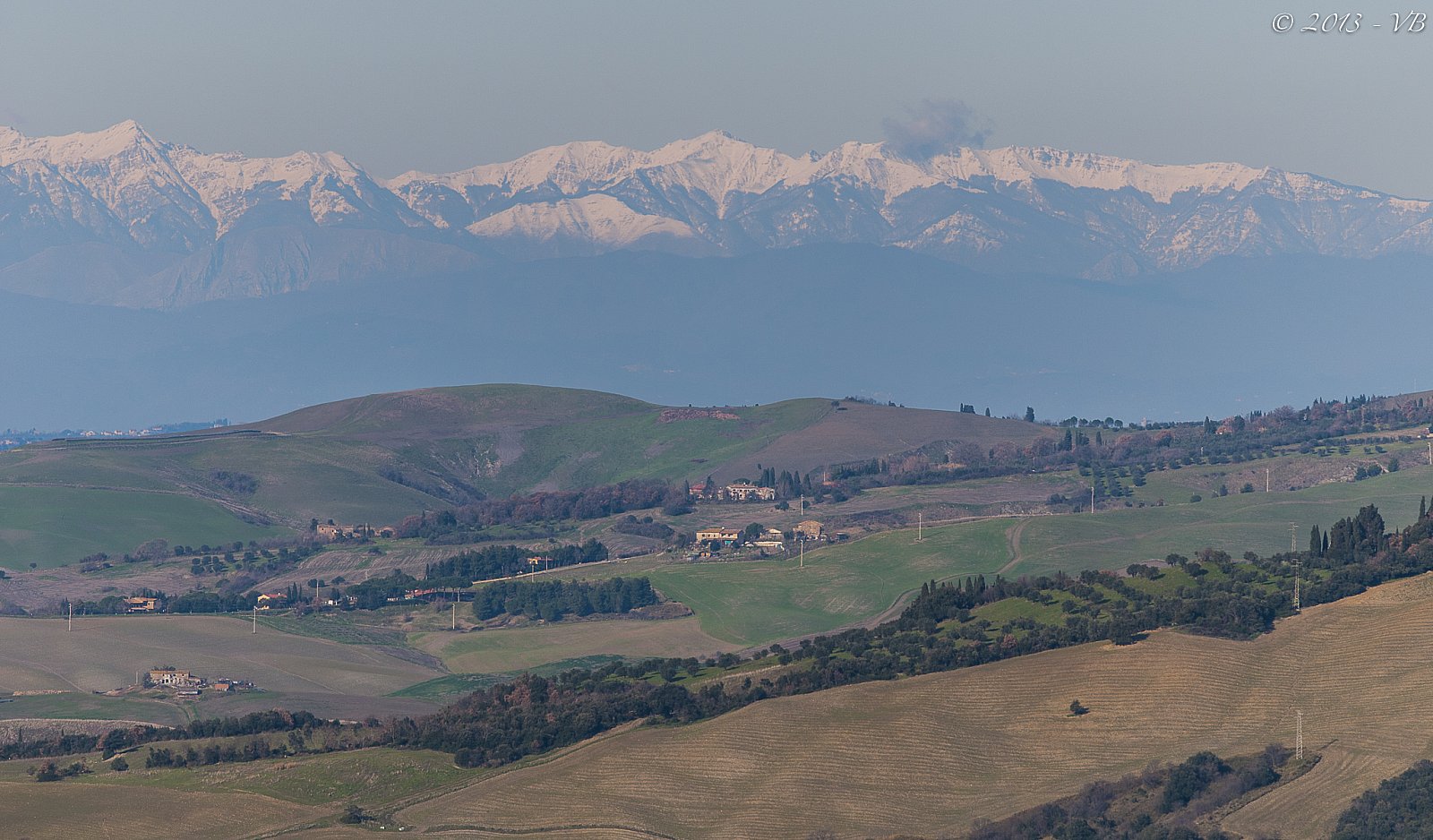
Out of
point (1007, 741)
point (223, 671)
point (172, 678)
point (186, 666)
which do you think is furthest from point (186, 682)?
point (1007, 741)

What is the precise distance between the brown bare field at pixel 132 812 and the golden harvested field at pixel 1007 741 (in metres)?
9.36

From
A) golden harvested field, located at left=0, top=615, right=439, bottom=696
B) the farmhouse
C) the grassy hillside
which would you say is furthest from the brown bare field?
the farmhouse

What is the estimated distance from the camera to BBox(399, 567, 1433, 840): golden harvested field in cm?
11500

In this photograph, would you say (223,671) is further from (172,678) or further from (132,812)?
(132,812)

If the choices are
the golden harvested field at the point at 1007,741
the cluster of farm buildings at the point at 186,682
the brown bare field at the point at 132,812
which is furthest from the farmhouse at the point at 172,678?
the golden harvested field at the point at 1007,741

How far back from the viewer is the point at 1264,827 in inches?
4198

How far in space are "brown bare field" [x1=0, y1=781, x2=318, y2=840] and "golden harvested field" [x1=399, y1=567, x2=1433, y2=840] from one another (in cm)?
936

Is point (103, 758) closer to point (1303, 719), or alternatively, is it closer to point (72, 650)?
point (72, 650)

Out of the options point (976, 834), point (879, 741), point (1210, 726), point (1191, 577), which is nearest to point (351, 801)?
point (879, 741)

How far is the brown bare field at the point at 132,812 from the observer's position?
398 ft

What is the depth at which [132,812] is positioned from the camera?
125 metres

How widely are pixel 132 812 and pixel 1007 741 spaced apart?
53.1 meters

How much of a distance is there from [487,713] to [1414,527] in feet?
236

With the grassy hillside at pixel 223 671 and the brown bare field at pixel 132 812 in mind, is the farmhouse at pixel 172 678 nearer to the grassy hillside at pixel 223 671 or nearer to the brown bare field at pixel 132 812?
the grassy hillside at pixel 223 671
